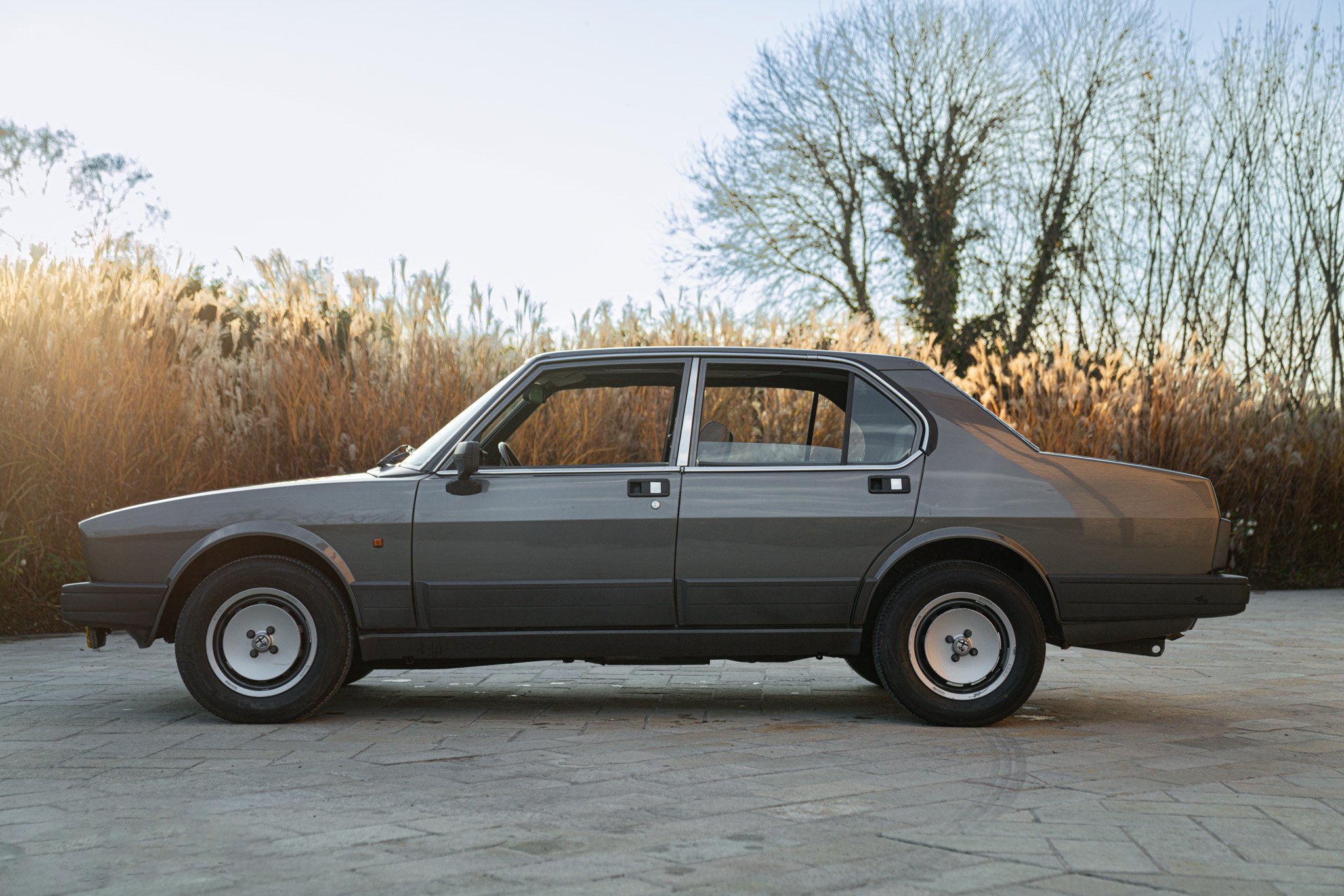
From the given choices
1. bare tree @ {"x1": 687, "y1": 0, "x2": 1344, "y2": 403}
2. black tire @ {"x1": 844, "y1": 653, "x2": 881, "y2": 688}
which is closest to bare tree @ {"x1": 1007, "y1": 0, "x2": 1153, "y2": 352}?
bare tree @ {"x1": 687, "y1": 0, "x2": 1344, "y2": 403}

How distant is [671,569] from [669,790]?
1387 millimetres

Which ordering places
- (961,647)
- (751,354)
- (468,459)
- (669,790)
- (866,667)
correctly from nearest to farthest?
(669,790), (468,459), (961,647), (751,354), (866,667)

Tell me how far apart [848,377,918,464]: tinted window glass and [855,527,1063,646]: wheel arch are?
1.39 feet

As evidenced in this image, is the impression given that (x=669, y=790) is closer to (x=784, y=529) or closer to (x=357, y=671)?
(x=784, y=529)

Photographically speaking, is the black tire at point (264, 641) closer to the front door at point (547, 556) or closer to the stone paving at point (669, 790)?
the stone paving at point (669, 790)

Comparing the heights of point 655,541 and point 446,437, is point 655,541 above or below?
below

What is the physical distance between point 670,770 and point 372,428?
6194 mm

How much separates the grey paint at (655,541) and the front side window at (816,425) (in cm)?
A: 12

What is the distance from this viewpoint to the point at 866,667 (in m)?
6.91

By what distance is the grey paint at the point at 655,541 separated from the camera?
18.6ft

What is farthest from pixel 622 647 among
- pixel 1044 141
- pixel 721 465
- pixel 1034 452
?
pixel 1044 141

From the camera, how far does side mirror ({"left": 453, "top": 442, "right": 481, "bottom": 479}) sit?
221 inches

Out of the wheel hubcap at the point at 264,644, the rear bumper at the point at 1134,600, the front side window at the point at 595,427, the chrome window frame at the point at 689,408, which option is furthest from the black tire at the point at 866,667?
the wheel hubcap at the point at 264,644

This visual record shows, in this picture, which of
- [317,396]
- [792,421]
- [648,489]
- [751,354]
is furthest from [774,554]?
[317,396]
